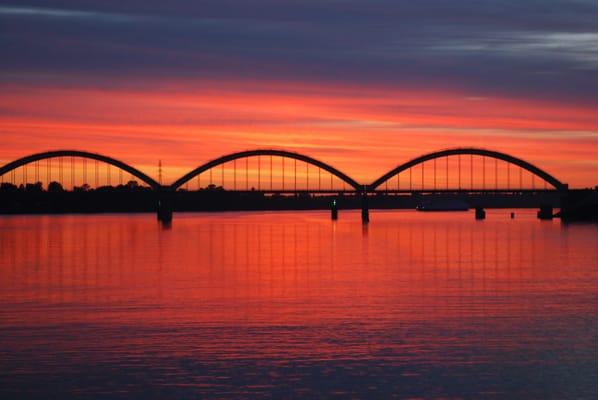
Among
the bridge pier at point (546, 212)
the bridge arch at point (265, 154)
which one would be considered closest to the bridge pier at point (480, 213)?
the bridge pier at point (546, 212)

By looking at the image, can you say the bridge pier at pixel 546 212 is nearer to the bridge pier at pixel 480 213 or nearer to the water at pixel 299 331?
the bridge pier at pixel 480 213

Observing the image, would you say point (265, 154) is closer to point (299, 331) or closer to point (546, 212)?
point (546, 212)

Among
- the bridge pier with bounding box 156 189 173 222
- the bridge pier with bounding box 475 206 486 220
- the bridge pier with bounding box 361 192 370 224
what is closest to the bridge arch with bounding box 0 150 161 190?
the bridge pier with bounding box 156 189 173 222

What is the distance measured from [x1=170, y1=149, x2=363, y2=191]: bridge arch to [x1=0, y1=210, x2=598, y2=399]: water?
340ft

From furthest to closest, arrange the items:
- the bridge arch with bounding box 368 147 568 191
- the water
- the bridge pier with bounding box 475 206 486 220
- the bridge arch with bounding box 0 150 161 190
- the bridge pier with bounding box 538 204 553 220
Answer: the bridge pier with bounding box 475 206 486 220 < the bridge pier with bounding box 538 204 553 220 < the bridge arch with bounding box 368 147 568 191 < the bridge arch with bounding box 0 150 161 190 < the water

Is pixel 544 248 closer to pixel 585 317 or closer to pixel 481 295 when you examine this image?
pixel 481 295

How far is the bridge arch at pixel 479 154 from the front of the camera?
161125mm

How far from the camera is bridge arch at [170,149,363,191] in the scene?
159 meters

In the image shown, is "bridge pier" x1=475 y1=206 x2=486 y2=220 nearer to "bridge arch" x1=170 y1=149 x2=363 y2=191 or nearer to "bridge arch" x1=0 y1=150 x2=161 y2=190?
"bridge arch" x1=170 y1=149 x2=363 y2=191

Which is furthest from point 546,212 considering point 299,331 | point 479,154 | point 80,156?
point 299,331

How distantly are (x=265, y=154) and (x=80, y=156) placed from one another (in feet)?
95.0

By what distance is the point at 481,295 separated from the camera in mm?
38375

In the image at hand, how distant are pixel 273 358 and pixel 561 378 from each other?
21.8 ft

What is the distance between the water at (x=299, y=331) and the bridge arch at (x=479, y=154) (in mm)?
106231
